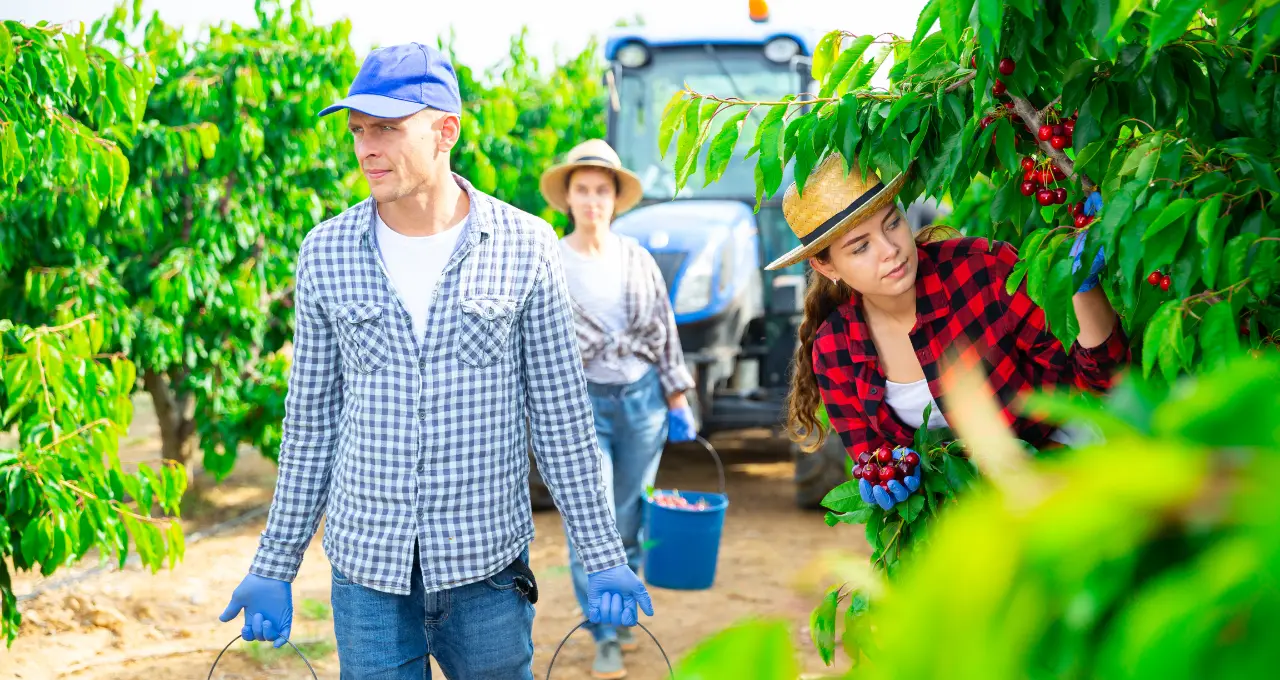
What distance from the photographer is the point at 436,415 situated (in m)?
2.27

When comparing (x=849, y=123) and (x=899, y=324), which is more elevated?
(x=849, y=123)

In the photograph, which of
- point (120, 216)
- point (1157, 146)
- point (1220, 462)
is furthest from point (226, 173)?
point (1220, 462)

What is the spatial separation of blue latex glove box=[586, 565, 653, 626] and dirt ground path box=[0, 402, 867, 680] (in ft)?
2.65

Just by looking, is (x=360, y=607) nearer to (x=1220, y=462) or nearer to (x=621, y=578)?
(x=621, y=578)

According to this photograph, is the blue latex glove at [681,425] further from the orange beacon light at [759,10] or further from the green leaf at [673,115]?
the orange beacon light at [759,10]

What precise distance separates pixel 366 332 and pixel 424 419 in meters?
0.21

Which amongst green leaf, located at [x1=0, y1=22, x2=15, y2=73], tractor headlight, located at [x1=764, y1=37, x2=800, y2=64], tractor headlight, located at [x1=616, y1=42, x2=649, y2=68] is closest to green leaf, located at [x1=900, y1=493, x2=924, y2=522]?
green leaf, located at [x1=0, y1=22, x2=15, y2=73]

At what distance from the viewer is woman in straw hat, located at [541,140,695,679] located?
13.4ft

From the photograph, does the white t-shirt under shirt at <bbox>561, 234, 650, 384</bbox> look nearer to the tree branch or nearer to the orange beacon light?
the tree branch

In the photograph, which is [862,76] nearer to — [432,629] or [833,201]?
[833,201]

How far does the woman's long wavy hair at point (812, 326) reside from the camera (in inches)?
94.8

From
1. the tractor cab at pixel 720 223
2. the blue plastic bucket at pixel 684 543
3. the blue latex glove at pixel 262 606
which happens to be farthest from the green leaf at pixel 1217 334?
the tractor cab at pixel 720 223

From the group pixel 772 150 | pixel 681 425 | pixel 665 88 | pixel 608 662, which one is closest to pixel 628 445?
pixel 681 425

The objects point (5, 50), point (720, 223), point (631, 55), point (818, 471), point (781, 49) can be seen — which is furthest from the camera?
point (631, 55)
